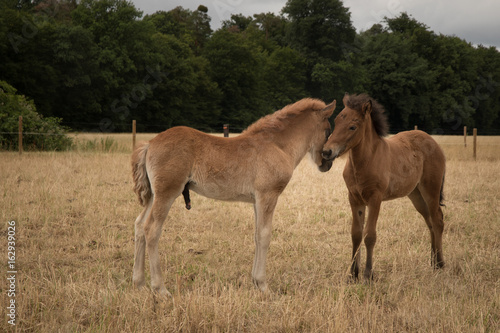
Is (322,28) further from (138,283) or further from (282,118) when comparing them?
(138,283)

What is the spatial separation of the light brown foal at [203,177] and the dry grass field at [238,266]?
43 cm

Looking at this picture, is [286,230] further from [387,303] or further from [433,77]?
[433,77]

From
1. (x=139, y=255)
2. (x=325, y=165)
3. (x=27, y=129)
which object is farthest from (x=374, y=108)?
(x=27, y=129)

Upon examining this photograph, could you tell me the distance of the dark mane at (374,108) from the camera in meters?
4.84

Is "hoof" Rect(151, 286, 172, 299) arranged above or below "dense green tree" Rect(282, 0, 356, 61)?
below

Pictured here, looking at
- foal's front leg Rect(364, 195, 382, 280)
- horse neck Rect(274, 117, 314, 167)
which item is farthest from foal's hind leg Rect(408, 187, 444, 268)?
horse neck Rect(274, 117, 314, 167)

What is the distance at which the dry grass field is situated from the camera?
353cm

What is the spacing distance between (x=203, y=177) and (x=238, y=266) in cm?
147

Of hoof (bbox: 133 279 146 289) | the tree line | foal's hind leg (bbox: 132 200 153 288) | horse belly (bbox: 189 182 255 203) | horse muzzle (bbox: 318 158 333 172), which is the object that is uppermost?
the tree line

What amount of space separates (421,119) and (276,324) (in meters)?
52.6

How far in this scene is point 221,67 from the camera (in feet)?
153

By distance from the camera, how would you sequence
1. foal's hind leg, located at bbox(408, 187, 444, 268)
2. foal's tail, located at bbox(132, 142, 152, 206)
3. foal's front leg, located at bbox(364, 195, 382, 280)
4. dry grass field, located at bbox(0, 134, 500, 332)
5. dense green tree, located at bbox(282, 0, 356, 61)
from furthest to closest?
1. dense green tree, located at bbox(282, 0, 356, 61)
2. foal's hind leg, located at bbox(408, 187, 444, 268)
3. foal's front leg, located at bbox(364, 195, 382, 280)
4. foal's tail, located at bbox(132, 142, 152, 206)
5. dry grass field, located at bbox(0, 134, 500, 332)

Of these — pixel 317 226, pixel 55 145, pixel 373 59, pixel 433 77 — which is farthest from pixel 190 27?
pixel 317 226

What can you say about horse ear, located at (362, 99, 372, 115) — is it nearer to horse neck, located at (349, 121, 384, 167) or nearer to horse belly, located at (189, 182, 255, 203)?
horse neck, located at (349, 121, 384, 167)
